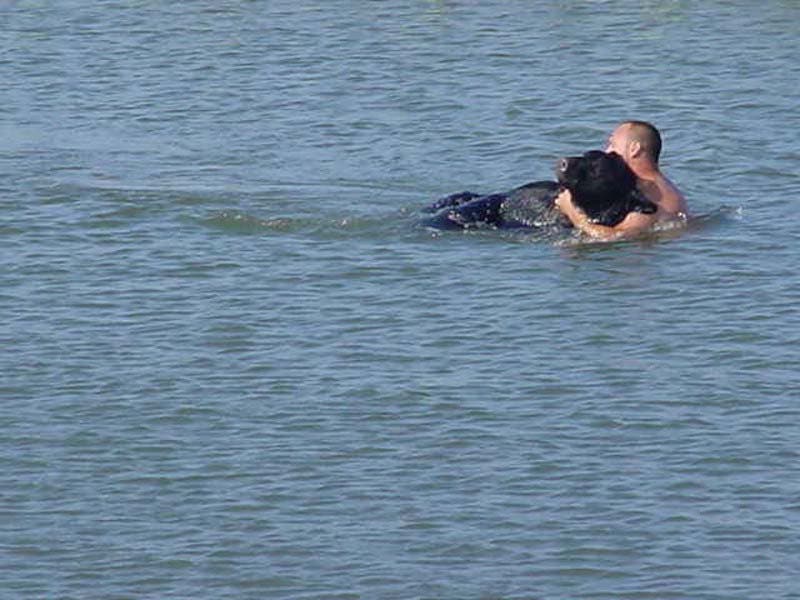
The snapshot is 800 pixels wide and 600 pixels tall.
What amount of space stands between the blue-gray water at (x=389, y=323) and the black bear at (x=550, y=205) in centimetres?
14

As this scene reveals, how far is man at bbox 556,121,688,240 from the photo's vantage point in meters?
14.6

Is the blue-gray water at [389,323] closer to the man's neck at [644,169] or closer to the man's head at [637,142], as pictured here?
the man's neck at [644,169]

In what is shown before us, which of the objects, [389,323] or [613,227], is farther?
[613,227]

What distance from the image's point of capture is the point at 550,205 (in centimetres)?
1459

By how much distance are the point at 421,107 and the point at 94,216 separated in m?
3.43

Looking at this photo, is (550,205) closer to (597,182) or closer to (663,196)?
(597,182)

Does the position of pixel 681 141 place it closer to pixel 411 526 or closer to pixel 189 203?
pixel 189 203

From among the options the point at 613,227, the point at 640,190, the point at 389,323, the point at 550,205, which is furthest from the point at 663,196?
the point at 389,323

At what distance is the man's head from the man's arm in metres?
0.34

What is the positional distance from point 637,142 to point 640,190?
28 cm

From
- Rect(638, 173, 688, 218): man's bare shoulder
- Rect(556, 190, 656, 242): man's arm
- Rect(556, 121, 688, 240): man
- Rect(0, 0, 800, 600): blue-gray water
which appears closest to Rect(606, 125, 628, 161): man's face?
Rect(556, 121, 688, 240): man

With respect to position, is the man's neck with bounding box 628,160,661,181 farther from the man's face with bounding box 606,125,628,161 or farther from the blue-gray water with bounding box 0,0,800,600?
the blue-gray water with bounding box 0,0,800,600

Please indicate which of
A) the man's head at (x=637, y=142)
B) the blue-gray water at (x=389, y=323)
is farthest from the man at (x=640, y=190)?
the blue-gray water at (x=389, y=323)

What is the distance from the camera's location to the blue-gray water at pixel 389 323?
993cm
